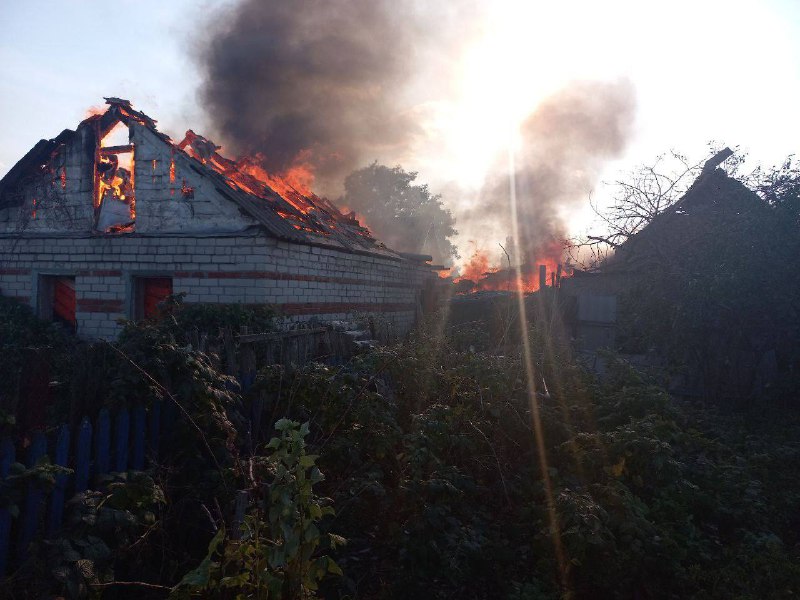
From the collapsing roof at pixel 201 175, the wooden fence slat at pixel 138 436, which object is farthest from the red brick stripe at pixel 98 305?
the wooden fence slat at pixel 138 436

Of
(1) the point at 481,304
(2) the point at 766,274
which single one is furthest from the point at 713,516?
(1) the point at 481,304

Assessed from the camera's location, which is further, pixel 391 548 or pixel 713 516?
pixel 713 516

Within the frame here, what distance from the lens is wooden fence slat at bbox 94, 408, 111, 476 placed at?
3.70m

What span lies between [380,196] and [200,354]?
171 feet

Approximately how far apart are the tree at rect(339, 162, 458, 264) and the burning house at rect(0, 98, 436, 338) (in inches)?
1655

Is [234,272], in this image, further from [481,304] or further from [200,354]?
[481,304]

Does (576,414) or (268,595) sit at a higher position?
(576,414)

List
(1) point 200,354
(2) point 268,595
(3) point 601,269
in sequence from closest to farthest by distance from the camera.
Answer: (2) point 268,595 → (1) point 200,354 → (3) point 601,269

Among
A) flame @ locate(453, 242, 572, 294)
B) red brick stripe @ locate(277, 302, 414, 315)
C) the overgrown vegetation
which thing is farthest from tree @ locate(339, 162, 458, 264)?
the overgrown vegetation

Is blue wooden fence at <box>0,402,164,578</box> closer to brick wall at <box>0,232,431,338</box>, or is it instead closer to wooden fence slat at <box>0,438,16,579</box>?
wooden fence slat at <box>0,438,16,579</box>

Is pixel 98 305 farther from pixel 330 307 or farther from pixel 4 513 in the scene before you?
pixel 4 513

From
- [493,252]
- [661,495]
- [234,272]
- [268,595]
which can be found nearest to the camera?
[268,595]

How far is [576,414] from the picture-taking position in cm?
648

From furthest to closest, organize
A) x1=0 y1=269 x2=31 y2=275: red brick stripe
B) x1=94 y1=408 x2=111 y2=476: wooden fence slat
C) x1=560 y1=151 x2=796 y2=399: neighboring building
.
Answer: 1. x1=0 y1=269 x2=31 y2=275: red brick stripe
2. x1=560 y1=151 x2=796 y2=399: neighboring building
3. x1=94 y1=408 x2=111 y2=476: wooden fence slat
